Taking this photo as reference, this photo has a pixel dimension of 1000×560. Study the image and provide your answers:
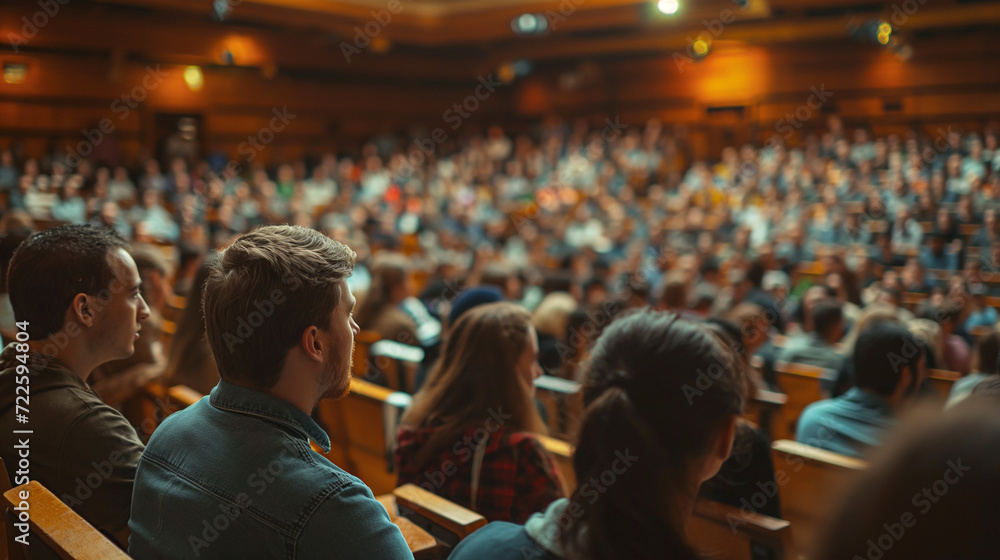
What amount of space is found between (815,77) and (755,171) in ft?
7.32

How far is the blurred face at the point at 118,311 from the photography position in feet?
4.96

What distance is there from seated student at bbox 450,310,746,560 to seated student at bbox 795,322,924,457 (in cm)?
156

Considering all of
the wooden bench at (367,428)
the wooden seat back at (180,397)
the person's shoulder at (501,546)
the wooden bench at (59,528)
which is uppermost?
the person's shoulder at (501,546)

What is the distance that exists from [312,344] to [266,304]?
0.09 m

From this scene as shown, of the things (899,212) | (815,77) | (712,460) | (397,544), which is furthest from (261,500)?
(815,77)

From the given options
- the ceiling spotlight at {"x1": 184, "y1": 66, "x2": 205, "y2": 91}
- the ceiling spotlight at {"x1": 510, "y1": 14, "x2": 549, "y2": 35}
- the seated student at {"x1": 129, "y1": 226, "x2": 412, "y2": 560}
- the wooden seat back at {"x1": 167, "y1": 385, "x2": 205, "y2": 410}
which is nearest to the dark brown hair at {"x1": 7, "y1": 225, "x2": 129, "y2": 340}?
the seated student at {"x1": 129, "y1": 226, "x2": 412, "y2": 560}

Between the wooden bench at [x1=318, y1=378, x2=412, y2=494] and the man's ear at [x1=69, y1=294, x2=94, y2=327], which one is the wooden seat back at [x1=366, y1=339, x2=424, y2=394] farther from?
the man's ear at [x1=69, y1=294, x2=94, y2=327]

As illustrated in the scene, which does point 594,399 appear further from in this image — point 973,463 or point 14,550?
point 14,550

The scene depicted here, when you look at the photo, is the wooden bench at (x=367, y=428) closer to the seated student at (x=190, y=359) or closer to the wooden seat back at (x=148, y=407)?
the seated student at (x=190, y=359)

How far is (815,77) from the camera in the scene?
11.9m

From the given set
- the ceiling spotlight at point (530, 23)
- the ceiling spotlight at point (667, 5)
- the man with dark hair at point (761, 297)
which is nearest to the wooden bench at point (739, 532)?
the man with dark hair at point (761, 297)

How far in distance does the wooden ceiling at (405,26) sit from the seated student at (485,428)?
29.9ft

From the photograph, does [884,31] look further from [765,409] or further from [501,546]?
[501,546]

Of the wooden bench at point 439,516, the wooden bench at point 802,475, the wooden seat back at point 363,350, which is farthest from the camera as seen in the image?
the wooden seat back at point 363,350
